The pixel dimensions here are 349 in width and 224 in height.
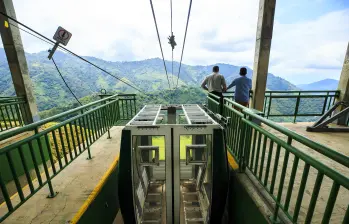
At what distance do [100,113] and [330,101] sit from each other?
738 centimetres

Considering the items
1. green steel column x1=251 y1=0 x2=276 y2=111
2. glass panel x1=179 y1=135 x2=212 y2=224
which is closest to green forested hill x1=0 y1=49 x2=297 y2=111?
green steel column x1=251 y1=0 x2=276 y2=111

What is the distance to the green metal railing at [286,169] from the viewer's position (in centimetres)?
130

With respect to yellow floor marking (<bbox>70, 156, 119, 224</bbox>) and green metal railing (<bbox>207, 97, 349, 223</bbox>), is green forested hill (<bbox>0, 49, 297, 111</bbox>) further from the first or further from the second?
green metal railing (<bbox>207, 97, 349, 223</bbox>)

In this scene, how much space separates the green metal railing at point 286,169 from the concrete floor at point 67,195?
2.70m

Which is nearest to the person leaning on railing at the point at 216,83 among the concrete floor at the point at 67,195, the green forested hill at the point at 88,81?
the green forested hill at the point at 88,81

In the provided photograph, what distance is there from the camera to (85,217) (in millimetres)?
2465

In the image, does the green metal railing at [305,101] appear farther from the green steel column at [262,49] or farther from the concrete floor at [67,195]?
the concrete floor at [67,195]

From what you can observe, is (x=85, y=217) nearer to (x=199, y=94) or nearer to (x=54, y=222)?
(x=54, y=222)

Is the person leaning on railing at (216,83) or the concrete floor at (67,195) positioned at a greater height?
the person leaning on railing at (216,83)

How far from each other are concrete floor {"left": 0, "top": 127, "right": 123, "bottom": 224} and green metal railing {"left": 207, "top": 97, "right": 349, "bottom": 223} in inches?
106

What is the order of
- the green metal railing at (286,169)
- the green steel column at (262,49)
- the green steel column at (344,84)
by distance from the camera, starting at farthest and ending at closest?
the green steel column at (344,84) → the green steel column at (262,49) → the green metal railing at (286,169)

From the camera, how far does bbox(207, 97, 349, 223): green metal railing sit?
1.30 metres

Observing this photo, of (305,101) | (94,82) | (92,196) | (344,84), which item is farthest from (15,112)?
(94,82)

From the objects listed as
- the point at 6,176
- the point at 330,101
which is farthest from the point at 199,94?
the point at 6,176
